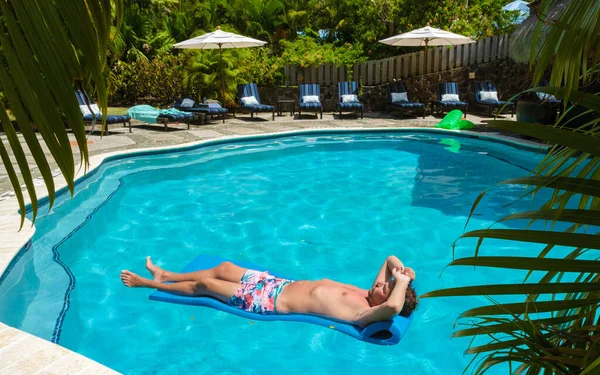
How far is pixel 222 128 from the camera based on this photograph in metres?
12.7

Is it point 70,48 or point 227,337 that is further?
point 227,337

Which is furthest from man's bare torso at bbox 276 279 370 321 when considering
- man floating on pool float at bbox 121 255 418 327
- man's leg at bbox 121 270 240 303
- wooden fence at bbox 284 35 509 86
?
wooden fence at bbox 284 35 509 86

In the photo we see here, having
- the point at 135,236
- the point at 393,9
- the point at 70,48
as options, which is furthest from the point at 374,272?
the point at 393,9

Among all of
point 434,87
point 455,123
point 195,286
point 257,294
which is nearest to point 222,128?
point 455,123

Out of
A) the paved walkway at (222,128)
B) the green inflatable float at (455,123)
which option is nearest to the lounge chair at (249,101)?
the paved walkway at (222,128)

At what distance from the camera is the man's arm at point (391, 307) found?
3611 millimetres

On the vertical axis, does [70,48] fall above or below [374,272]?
above

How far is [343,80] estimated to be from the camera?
54.0 ft

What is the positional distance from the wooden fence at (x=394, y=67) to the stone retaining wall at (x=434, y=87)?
0.21 m

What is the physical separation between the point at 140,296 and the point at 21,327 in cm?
100

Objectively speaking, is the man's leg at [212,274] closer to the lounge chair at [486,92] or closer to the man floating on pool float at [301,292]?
the man floating on pool float at [301,292]

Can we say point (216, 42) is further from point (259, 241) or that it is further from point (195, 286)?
point (195, 286)

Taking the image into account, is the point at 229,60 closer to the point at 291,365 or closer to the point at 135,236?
the point at 135,236

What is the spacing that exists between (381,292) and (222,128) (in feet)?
31.2
